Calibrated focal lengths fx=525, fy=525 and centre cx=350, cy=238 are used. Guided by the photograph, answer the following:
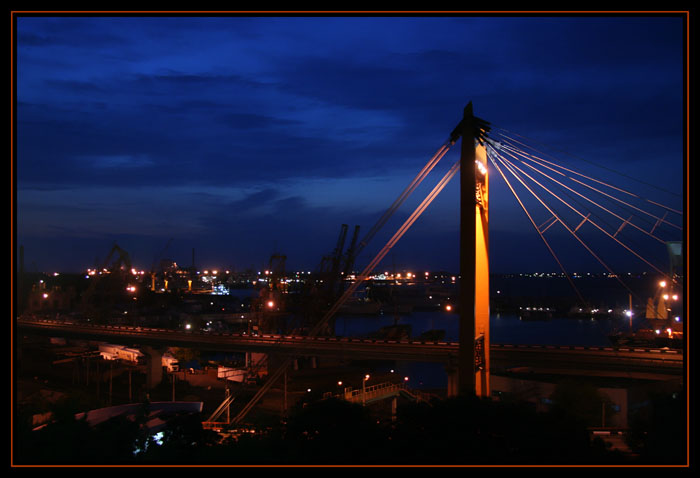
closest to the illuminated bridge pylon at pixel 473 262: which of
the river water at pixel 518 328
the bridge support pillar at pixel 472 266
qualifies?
the bridge support pillar at pixel 472 266

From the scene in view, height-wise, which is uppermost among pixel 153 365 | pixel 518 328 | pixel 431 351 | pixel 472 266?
pixel 472 266

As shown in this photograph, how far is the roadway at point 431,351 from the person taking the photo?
45.1ft

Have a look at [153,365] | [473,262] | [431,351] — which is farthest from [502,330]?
[473,262]

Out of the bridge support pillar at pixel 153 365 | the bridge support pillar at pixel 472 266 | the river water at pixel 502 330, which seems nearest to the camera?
the bridge support pillar at pixel 472 266

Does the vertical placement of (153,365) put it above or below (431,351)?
below

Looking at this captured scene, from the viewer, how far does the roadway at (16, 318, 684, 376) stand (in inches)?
541

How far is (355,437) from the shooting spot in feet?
14.1

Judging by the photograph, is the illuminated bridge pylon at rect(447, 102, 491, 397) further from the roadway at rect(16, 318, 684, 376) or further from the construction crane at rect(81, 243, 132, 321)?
the construction crane at rect(81, 243, 132, 321)

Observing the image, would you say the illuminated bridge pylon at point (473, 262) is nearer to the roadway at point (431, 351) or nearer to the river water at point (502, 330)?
the roadway at point (431, 351)

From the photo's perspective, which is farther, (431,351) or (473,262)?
(431,351)

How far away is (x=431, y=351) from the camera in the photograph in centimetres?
1545

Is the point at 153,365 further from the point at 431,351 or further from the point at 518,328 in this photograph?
the point at 518,328

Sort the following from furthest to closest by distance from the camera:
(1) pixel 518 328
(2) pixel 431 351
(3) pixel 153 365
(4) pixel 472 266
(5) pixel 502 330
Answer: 1. (1) pixel 518 328
2. (5) pixel 502 330
3. (3) pixel 153 365
4. (2) pixel 431 351
5. (4) pixel 472 266
